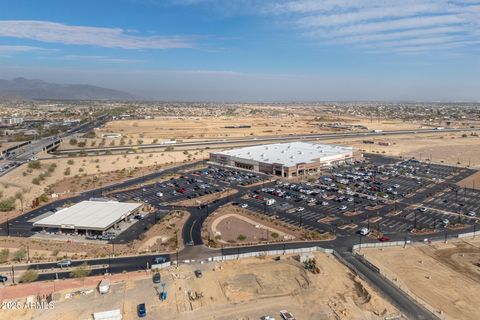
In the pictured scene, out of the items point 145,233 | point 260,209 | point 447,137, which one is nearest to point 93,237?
point 145,233

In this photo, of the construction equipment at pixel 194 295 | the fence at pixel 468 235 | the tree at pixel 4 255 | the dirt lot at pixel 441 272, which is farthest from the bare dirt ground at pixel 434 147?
the tree at pixel 4 255

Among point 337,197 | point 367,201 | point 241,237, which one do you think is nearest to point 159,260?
point 241,237

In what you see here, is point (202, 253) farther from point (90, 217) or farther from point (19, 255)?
point (19, 255)

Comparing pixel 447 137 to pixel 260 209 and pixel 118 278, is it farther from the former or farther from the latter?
pixel 118 278

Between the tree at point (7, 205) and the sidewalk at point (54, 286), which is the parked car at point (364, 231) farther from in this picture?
the tree at point (7, 205)

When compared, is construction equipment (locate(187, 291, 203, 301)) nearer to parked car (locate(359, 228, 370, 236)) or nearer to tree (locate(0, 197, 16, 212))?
parked car (locate(359, 228, 370, 236))

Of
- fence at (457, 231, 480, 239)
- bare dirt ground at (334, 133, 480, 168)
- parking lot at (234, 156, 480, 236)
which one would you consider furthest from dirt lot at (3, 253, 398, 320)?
bare dirt ground at (334, 133, 480, 168)
